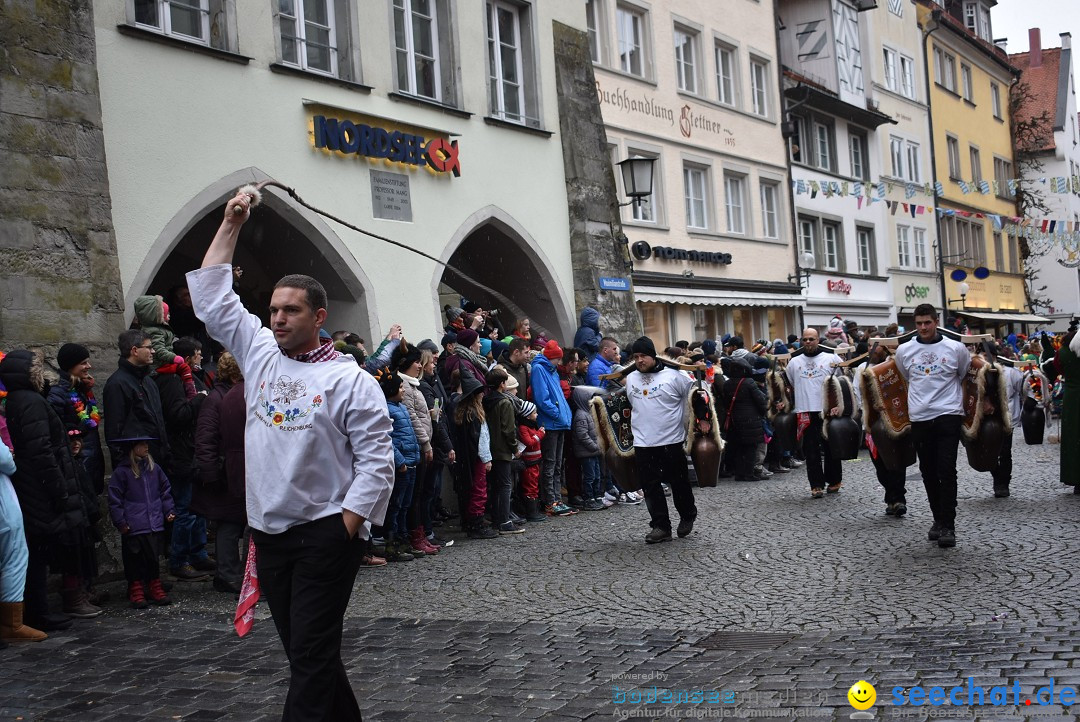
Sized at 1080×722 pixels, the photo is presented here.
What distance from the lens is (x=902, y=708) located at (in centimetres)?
509

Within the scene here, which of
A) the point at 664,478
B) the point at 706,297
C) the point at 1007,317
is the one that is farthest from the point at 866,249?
the point at 664,478

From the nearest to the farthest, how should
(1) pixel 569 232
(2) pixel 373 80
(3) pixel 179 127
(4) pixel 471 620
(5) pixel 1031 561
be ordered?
(4) pixel 471 620
(5) pixel 1031 561
(3) pixel 179 127
(2) pixel 373 80
(1) pixel 569 232

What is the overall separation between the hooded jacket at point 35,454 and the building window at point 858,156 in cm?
2931

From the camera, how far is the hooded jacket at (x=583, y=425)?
13781 millimetres

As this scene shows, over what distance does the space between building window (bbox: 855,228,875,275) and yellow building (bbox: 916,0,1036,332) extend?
434 cm

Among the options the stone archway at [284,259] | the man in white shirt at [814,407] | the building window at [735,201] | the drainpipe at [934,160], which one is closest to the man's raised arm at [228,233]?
the stone archway at [284,259]

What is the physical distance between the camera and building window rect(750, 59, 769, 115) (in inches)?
1112

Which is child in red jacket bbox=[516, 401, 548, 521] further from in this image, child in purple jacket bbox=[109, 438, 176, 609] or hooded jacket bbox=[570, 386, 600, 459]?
child in purple jacket bbox=[109, 438, 176, 609]

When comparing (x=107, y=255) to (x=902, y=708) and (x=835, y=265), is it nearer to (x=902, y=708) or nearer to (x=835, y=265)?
(x=902, y=708)

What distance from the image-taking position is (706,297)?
24688 millimetres

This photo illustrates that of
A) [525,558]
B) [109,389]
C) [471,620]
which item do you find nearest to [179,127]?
[109,389]

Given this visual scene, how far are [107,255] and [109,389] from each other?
2358 mm

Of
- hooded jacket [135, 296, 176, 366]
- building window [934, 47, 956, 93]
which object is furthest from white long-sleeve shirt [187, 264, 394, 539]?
building window [934, 47, 956, 93]

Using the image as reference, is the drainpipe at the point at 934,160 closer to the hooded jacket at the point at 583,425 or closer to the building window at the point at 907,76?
the building window at the point at 907,76
